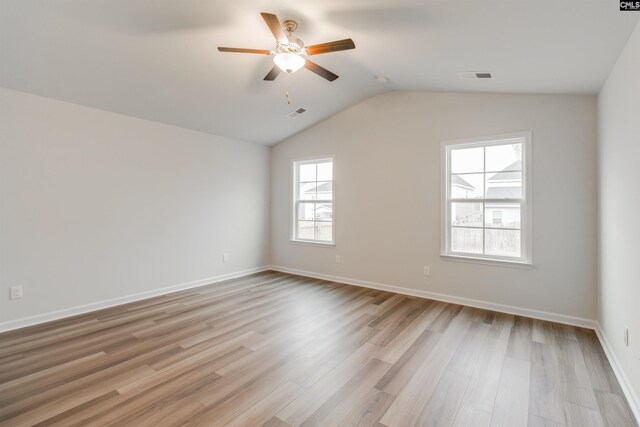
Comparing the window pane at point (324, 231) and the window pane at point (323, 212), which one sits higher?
the window pane at point (323, 212)

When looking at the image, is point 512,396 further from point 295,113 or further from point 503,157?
point 295,113

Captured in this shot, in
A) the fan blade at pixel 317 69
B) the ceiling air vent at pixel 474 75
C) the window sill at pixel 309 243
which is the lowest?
the window sill at pixel 309 243

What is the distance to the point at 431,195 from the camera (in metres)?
4.18

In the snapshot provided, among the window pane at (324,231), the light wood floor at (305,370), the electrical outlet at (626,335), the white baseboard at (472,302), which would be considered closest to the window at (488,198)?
the white baseboard at (472,302)

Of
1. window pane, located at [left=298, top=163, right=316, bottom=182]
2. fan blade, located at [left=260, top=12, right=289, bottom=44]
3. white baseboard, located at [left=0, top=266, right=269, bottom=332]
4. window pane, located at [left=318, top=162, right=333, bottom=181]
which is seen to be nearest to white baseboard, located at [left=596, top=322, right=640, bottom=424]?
fan blade, located at [left=260, top=12, right=289, bottom=44]

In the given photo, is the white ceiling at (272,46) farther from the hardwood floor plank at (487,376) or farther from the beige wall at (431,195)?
the hardwood floor plank at (487,376)

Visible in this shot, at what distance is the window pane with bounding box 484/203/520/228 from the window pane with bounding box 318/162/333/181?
2.56m

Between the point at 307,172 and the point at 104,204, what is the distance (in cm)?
322

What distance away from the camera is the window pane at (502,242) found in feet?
12.0

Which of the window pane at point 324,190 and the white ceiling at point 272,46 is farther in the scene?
the window pane at point 324,190

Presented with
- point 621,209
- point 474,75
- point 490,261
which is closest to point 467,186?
point 490,261

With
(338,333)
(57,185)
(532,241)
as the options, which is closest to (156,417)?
(338,333)

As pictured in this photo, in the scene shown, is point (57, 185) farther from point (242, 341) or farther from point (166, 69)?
point (242, 341)

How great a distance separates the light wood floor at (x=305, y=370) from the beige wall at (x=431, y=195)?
1.63ft
